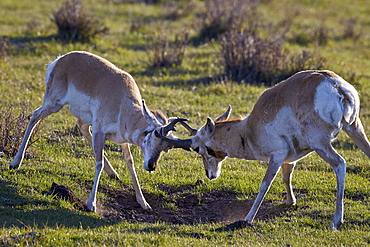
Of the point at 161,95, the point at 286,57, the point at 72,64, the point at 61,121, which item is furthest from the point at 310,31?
the point at 72,64

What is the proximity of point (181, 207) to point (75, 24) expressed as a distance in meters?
11.1

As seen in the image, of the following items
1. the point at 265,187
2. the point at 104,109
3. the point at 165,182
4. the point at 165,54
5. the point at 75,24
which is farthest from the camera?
the point at 75,24

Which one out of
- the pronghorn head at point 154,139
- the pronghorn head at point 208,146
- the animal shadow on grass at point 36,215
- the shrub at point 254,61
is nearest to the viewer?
the animal shadow on grass at point 36,215

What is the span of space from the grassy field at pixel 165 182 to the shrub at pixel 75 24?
0.39 m

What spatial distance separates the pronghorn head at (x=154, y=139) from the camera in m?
7.78

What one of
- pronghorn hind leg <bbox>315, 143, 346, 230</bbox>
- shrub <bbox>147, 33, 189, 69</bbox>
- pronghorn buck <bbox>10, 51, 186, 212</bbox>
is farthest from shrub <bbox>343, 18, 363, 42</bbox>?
pronghorn hind leg <bbox>315, 143, 346, 230</bbox>

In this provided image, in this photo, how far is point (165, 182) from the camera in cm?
926

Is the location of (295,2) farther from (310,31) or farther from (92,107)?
(92,107)

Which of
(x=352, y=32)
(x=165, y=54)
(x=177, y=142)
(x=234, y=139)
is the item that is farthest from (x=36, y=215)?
(x=352, y=32)

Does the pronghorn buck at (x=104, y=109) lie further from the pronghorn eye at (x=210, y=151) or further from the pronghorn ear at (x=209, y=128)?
the pronghorn eye at (x=210, y=151)

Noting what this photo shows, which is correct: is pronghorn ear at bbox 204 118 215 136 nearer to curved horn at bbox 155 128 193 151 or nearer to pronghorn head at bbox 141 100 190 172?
curved horn at bbox 155 128 193 151

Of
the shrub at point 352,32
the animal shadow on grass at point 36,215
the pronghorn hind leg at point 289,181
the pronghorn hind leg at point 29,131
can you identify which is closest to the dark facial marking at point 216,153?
the pronghorn hind leg at point 289,181

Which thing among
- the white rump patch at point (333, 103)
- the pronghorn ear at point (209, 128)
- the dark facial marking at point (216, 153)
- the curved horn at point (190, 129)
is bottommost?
the dark facial marking at point (216, 153)

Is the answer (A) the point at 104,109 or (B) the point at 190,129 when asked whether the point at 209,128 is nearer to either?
(B) the point at 190,129
